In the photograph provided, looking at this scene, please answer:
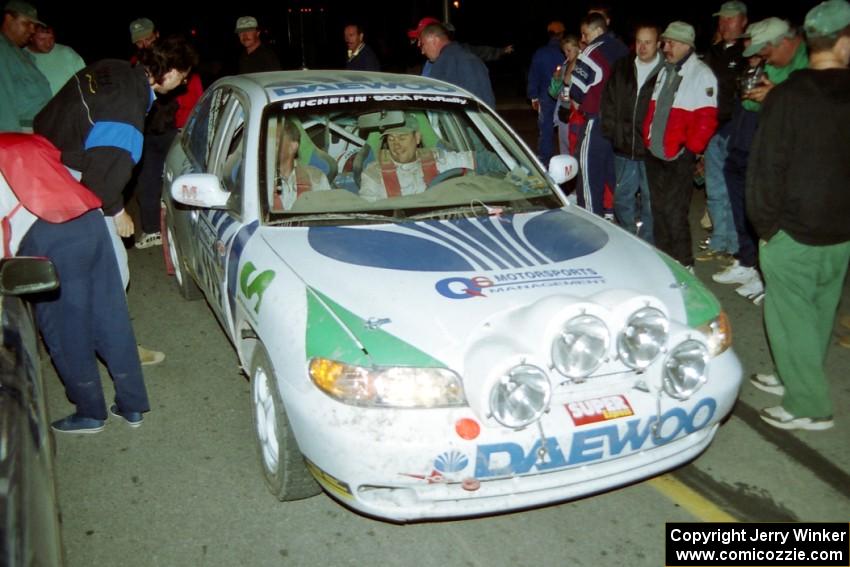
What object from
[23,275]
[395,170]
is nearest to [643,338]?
[395,170]

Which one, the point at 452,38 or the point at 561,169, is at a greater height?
the point at 452,38

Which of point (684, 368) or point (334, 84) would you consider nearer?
point (684, 368)

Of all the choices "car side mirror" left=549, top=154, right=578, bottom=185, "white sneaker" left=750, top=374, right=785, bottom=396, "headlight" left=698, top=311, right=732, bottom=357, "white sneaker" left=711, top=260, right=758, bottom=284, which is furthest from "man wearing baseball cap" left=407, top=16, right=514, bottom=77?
"headlight" left=698, top=311, right=732, bottom=357

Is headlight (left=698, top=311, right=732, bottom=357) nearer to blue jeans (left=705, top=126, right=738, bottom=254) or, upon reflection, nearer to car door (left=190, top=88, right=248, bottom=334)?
car door (left=190, top=88, right=248, bottom=334)

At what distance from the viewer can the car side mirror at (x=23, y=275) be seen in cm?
285

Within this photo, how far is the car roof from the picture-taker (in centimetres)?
437

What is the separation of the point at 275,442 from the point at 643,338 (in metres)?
1.53

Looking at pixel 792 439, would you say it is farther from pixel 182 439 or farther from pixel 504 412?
pixel 182 439

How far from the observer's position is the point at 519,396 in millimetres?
2795

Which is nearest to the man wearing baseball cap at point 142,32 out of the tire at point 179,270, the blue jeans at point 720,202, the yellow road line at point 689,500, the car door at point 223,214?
the tire at point 179,270

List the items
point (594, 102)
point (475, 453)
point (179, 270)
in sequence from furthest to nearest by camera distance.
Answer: point (594, 102)
point (179, 270)
point (475, 453)

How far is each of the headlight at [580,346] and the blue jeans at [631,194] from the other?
3502 millimetres

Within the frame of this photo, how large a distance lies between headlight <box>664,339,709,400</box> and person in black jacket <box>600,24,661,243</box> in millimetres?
2998

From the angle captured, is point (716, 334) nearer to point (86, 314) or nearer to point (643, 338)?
point (643, 338)
